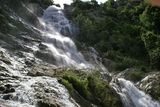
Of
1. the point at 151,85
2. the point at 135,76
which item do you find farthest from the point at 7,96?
the point at 135,76

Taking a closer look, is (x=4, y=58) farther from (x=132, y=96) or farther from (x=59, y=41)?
(x=59, y=41)

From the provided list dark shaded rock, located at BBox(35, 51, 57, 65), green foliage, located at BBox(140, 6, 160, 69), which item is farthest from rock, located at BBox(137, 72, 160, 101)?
green foliage, located at BBox(140, 6, 160, 69)

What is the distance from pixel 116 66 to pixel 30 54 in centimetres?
1172

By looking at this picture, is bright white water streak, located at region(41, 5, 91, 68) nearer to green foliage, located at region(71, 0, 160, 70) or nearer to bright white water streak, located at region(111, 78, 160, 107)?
green foliage, located at region(71, 0, 160, 70)

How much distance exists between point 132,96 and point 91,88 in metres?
5.10

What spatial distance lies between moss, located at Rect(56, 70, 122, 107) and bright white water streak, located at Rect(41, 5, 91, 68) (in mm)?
8174

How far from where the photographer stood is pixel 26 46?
28031mm

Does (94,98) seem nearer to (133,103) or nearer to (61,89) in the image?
(61,89)

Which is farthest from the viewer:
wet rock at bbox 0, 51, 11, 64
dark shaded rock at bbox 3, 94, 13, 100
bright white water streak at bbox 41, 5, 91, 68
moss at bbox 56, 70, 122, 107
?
bright white water streak at bbox 41, 5, 91, 68

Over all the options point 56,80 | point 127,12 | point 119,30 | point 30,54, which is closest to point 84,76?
point 56,80

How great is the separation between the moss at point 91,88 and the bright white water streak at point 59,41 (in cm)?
817

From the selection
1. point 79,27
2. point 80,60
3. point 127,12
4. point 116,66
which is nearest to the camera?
point 80,60

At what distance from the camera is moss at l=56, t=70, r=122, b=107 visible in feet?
63.0

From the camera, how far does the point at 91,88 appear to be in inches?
813
